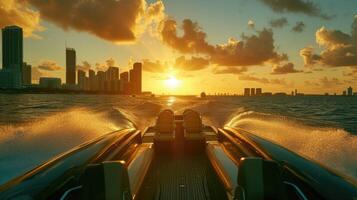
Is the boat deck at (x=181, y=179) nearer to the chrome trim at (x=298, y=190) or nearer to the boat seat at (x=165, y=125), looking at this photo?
the boat seat at (x=165, y=125)

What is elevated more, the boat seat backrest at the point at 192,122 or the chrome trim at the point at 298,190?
the boat seat backrest at the point at 192,122

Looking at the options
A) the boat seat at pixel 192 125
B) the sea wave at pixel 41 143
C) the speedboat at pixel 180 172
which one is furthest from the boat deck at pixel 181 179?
the sea wave at pixel 41 143

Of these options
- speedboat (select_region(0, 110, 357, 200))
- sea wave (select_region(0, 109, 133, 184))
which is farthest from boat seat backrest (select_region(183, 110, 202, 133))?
sea wave (select_region(0, 109, 133, 184))

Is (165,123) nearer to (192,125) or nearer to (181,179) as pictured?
(192,125)

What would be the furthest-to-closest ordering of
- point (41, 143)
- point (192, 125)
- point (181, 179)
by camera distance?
Answer: point (41, 143) → point (192, 125) → point (181, 179)

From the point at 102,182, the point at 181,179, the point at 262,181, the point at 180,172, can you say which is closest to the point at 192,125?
the point at 180,172

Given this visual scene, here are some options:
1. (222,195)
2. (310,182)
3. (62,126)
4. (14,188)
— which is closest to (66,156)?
(14,188)

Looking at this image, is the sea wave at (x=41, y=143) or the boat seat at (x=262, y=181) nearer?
the boat seat at (x=262, y=181)
